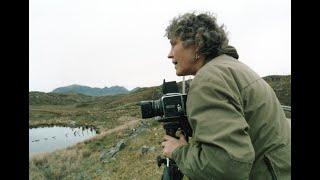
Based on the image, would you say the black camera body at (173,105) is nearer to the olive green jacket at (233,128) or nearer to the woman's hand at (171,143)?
the woman's hand at (171,143)

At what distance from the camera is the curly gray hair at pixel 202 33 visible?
10.4 feet

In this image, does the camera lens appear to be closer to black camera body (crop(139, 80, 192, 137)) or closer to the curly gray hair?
black camera body (crop(139, 80, 192, 137))

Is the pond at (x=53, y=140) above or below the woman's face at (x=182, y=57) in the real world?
below

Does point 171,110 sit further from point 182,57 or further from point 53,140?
point 53,140

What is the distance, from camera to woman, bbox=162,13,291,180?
2658mm

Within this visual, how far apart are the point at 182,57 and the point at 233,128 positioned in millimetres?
789

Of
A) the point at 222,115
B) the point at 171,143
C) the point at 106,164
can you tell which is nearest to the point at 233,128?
the point at 222,115

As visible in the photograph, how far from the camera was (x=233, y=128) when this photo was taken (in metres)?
2.63

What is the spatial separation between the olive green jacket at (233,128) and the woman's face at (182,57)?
0.22m

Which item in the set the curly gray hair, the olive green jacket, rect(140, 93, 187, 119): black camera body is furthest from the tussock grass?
the olive green jacket

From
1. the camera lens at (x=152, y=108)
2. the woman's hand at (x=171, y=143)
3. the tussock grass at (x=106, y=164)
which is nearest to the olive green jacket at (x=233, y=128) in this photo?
the woman's hand at (x=171, y=143)
